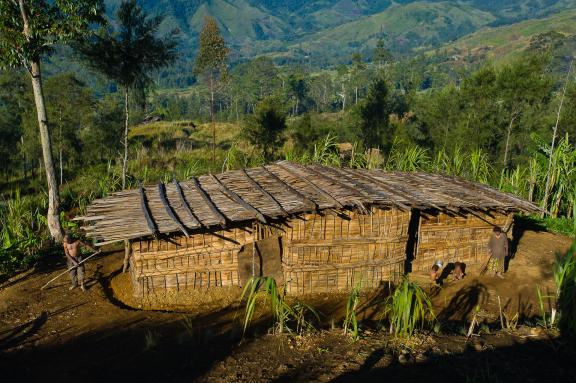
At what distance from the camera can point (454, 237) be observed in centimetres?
839

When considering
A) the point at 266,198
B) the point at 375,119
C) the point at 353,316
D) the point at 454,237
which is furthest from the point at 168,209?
the point at 375,119

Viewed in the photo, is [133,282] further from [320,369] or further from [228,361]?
[320,369]

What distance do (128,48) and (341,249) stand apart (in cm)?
880

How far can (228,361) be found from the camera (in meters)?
5.02

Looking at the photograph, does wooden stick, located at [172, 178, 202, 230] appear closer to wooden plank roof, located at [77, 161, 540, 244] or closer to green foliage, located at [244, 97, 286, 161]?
wooden plank roof, located at [77, 161, 540, 244]

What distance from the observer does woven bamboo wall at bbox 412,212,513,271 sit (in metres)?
8.17

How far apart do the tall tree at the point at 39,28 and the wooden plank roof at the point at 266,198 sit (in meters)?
3.36

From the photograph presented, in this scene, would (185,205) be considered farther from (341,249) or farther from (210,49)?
(210,49)

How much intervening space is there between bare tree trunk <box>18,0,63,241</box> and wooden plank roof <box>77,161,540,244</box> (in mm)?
2388

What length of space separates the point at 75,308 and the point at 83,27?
19.6 ft

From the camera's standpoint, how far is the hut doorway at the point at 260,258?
7316 millimetres

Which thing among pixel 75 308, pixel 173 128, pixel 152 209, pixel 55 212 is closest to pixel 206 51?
pixel 55 212

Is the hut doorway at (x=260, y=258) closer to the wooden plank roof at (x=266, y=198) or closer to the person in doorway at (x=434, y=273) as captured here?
the wooden plank roof at (x=266, y=198)

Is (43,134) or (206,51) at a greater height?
(206,51)
